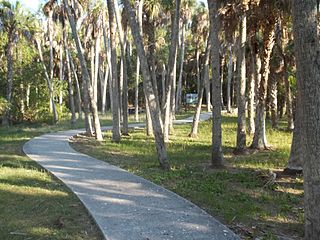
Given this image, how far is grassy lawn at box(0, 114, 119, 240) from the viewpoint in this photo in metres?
6.43

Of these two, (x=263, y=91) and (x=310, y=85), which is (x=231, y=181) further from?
(x=263, y=91)

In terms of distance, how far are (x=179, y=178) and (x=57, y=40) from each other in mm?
33891

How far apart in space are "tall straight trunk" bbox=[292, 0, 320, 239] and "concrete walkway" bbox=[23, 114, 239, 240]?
1394mm

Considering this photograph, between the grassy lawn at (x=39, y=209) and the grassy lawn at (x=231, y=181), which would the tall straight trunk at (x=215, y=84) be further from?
the grassy lawn at (x=39, y=209)

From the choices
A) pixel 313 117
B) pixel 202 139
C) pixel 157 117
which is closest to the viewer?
pixel 313 117

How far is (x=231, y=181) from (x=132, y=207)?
3.44 m

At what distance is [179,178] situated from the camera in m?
10.7

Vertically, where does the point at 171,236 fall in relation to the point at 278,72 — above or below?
below

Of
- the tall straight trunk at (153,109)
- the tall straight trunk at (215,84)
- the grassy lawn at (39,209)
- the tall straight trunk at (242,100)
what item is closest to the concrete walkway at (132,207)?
the grassy lawn at (39,209)

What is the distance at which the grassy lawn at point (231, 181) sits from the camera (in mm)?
7079

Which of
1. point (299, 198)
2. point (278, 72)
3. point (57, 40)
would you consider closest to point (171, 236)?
point (299, 198)

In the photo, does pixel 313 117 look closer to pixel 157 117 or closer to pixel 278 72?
pixel 157 117

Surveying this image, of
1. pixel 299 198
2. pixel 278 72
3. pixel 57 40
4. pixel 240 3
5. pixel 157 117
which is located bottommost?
pixel 299 198

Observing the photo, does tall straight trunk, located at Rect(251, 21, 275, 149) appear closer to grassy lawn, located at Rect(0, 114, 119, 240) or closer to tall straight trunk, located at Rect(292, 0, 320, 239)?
grassy lawn, located at Rect(0, 114, 119, 240)
